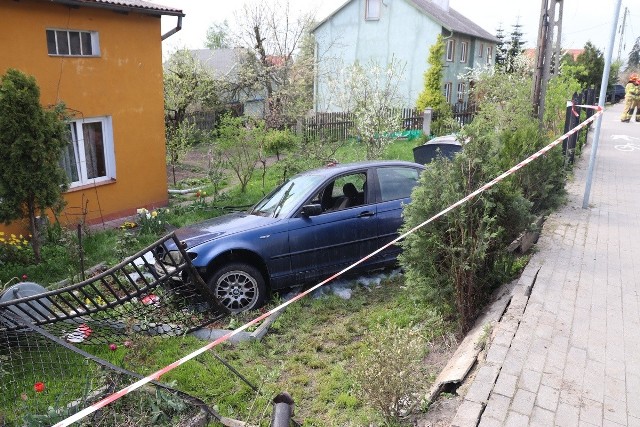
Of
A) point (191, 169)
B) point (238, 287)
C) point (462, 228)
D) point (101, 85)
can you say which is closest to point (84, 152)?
point (101, 85)

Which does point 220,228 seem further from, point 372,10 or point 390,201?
point 372,10

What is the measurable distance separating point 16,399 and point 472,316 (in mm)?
3880

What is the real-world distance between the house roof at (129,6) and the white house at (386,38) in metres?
16.2

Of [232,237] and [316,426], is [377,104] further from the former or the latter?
[316,426]

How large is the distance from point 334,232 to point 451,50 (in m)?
27.1

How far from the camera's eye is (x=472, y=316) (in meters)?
4.49

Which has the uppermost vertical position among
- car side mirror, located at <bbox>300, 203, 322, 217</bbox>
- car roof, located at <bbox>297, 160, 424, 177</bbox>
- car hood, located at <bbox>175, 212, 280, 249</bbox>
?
car roof, located at <bbox>297, 160, 424, 177</bbox>

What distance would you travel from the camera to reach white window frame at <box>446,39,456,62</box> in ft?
96.4

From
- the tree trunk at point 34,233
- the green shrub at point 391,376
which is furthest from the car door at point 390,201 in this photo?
the tree trunk at point 34,233

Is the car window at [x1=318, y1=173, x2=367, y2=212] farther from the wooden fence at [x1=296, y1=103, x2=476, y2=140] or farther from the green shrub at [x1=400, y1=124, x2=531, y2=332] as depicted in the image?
the wooden fence at [x1=296, y1=103, x2=476, y2=140]

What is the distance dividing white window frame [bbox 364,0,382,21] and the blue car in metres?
24.0

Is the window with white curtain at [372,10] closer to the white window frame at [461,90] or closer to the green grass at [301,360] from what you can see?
the white window frame at [461,90]

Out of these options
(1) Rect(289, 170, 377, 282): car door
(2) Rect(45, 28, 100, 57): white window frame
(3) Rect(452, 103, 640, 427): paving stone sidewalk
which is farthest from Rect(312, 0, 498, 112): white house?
(3) Rect(452, 103, 640, 427): paving stone sidewalk

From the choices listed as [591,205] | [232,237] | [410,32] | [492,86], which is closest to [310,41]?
[410,32]
